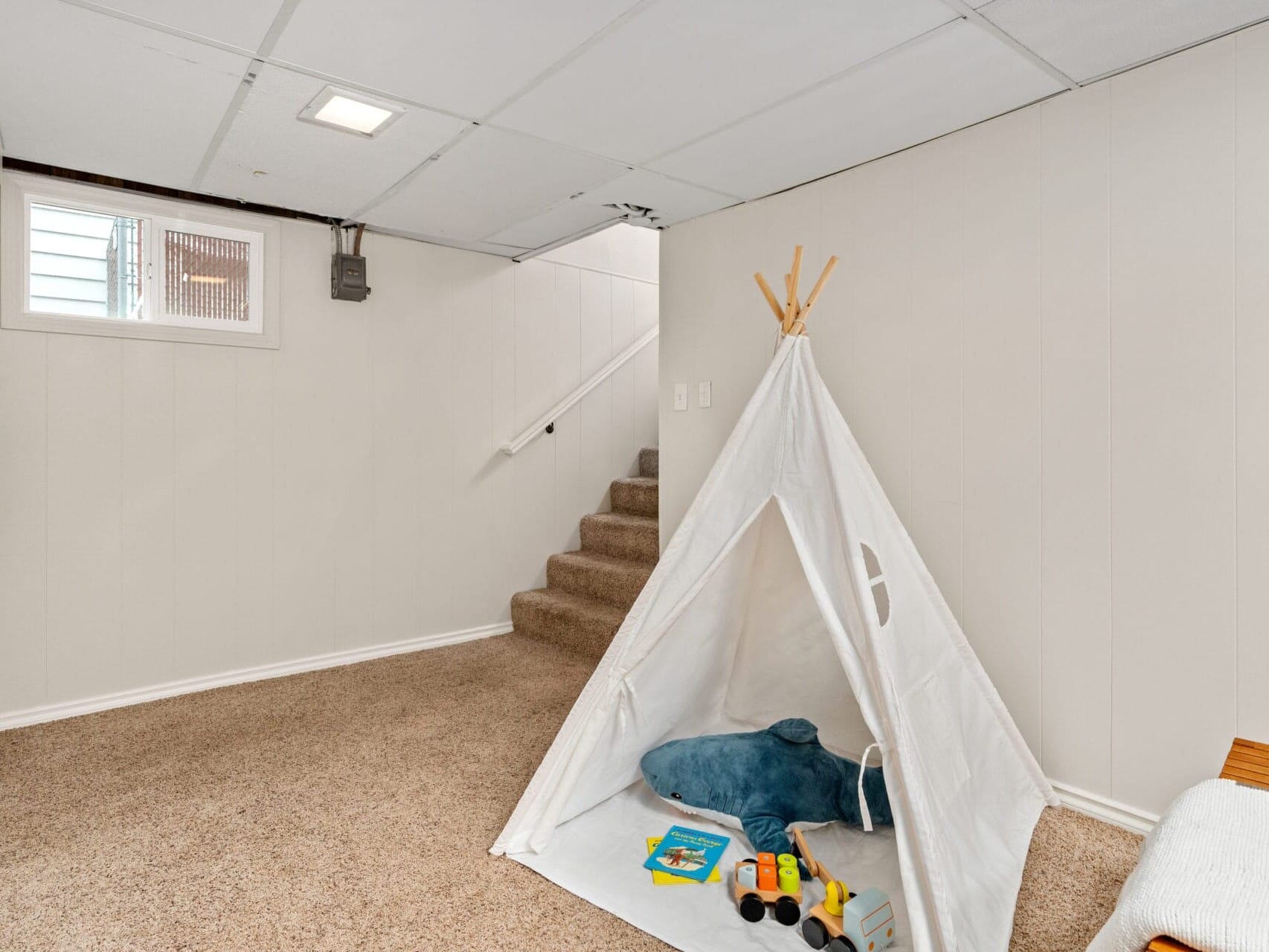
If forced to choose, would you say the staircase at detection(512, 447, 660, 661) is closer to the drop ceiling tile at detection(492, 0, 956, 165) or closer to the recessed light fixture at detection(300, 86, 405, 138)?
the drop ceiling tile at detection(492, 0, 956, 165)

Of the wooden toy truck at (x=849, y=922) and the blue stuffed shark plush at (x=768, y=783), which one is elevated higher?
the blue stuffed shark plush at (x=768, y=783)

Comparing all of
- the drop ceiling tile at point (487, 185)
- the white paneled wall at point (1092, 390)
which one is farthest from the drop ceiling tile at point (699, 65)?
the white paneled wall at point (1092, 390)

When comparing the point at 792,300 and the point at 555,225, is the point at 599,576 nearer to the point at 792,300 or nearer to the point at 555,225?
the point at 555,225

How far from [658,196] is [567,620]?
1.94 metres

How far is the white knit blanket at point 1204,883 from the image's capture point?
93cm

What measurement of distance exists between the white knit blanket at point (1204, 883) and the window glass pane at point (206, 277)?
3.30 meters

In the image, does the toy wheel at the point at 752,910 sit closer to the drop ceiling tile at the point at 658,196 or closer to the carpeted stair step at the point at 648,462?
the drop ceiling tile at the point at 658,196

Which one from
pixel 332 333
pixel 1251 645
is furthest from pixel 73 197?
pixel 1251 645

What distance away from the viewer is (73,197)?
8.66 feet

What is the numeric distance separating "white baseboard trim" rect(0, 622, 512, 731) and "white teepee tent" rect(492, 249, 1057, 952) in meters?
1.74

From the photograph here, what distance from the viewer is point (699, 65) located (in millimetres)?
1833

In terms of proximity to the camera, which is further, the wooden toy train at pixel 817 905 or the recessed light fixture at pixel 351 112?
the recessed light fixture at pixel 351 112

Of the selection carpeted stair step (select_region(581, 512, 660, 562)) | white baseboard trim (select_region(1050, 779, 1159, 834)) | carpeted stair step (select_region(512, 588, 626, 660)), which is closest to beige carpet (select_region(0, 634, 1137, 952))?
white baseboard trim (select_region(1050, 779, 1159, 834))

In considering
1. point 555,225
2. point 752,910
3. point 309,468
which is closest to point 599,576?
point 309,468
